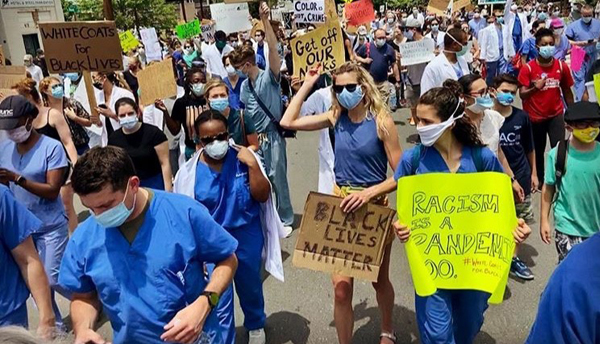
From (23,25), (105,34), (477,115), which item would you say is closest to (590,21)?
(477,115)

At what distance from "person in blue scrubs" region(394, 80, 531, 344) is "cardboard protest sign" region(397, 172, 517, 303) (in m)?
0.09

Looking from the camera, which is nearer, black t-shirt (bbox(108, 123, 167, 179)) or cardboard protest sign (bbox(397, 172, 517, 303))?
cardboard protest sign (bbox(397, 172, 517, 303))

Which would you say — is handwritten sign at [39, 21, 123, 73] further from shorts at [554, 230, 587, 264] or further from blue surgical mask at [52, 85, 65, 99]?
shorts at [554, 230, 587, 264]

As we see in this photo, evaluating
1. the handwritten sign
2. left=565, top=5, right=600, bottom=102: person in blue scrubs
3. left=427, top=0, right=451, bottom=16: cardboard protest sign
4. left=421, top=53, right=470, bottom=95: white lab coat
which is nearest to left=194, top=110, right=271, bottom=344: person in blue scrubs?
the handwritten sign

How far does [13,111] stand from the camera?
11.7ft

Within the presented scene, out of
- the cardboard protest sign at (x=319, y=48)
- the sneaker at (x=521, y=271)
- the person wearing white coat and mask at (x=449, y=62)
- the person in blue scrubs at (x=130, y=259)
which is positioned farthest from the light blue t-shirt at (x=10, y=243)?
the person wearing white coat and mask at (x=449, y=62)

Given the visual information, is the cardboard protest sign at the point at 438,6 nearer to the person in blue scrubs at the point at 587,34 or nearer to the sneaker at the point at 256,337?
the person in blue scrubs at the point at 587,34

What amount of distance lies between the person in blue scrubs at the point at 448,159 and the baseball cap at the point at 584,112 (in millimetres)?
821

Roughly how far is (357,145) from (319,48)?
1789 mm

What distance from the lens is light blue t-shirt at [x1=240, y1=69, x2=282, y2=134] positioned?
18.4ft

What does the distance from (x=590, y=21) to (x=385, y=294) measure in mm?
9337

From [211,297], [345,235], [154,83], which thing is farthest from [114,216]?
[154,83]

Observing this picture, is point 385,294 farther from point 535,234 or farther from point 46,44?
point 46,44

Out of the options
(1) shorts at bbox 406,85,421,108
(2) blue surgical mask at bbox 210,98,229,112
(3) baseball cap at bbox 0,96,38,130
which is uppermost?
(3) baseball cap at bbox 0,96,38,130
